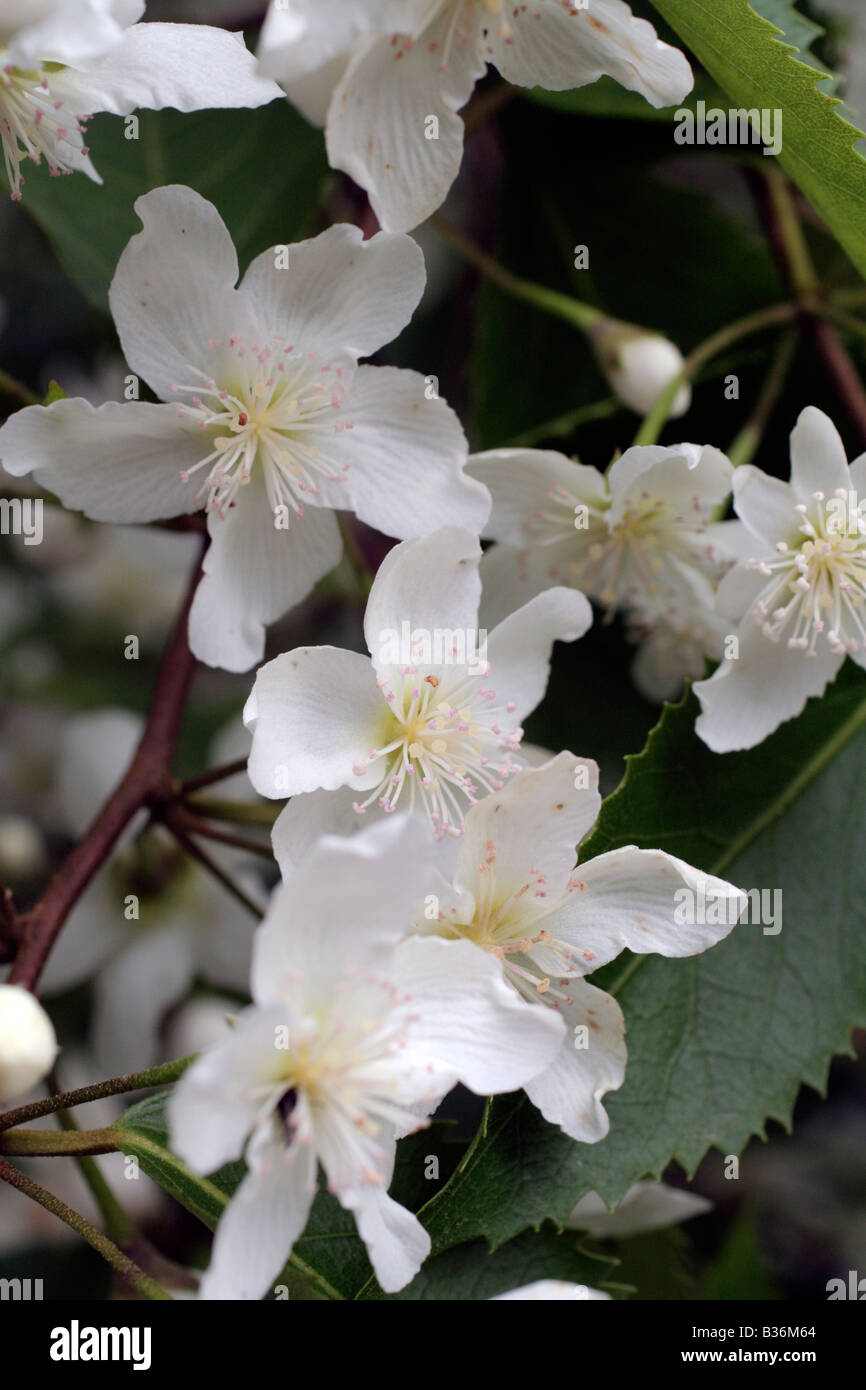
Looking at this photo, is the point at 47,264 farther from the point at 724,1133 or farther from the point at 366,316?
the point at 724,1133

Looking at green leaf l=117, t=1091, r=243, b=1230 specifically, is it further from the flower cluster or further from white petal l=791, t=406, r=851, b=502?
white petal l=791, t=406, r=851, b=502

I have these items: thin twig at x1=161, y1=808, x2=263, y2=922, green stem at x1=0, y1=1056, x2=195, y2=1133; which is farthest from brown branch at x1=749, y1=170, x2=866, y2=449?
green stem at x1=0, y1=1056, x2=195, y2=1133

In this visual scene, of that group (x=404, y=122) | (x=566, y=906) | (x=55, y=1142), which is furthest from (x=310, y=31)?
(x=55, y=1142)

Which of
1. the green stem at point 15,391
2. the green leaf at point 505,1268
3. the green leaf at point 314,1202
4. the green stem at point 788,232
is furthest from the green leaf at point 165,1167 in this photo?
the green stem at point 788,232

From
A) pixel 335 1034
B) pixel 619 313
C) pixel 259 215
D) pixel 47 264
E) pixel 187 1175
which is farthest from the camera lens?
pixel 47 264

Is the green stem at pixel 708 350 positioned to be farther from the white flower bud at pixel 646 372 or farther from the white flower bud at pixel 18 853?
the white flower bud at pixel 18 853

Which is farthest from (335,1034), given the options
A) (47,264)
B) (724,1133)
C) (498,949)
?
(47,264)

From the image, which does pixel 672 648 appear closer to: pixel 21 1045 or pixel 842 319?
pixel 842 319
